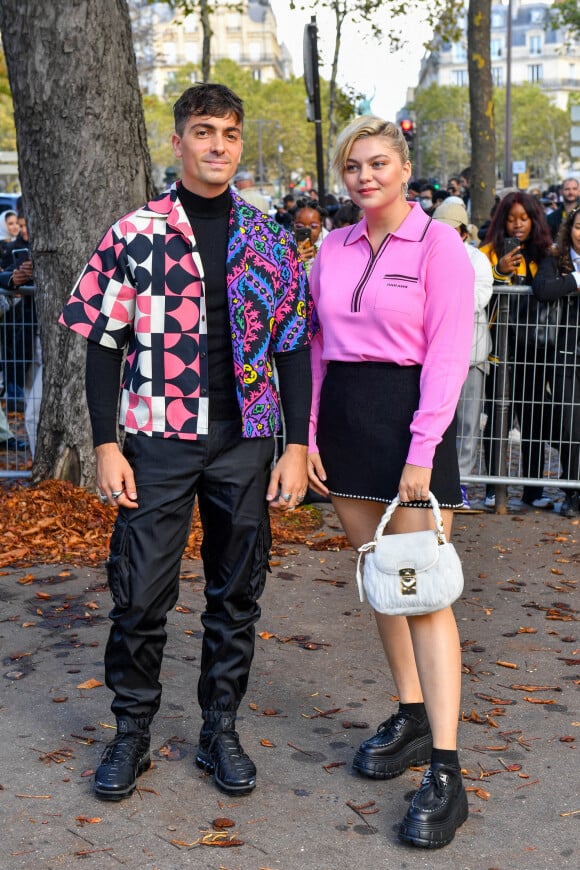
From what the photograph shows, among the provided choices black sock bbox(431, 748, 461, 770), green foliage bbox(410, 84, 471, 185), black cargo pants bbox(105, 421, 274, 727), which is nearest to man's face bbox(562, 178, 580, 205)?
black cargo pants bbox(105, 421, 274, 727)

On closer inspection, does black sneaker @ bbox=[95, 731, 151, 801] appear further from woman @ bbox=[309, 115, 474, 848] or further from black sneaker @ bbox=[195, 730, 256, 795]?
woman @ bbox=[309, 115, 474, 848]

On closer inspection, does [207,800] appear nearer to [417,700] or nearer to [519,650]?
[417,700]

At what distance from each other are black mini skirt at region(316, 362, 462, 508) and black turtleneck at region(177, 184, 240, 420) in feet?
1.13

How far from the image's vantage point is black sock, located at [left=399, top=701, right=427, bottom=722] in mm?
4145

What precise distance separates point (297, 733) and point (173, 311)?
1.69 m

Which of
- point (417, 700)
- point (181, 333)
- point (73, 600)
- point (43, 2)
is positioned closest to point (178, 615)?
point (73, 600)

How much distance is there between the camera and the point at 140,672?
13.1ft

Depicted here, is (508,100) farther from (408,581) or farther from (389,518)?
(408,581)

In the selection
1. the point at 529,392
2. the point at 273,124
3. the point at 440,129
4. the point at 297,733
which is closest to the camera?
the point at 297,733

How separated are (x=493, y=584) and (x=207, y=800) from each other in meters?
2.93

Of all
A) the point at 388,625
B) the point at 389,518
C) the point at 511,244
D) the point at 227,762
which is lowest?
the point at 227,762

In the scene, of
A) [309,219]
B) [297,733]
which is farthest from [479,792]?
[309,219]

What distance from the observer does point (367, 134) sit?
379 cm

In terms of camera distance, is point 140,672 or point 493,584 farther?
point 493,584
